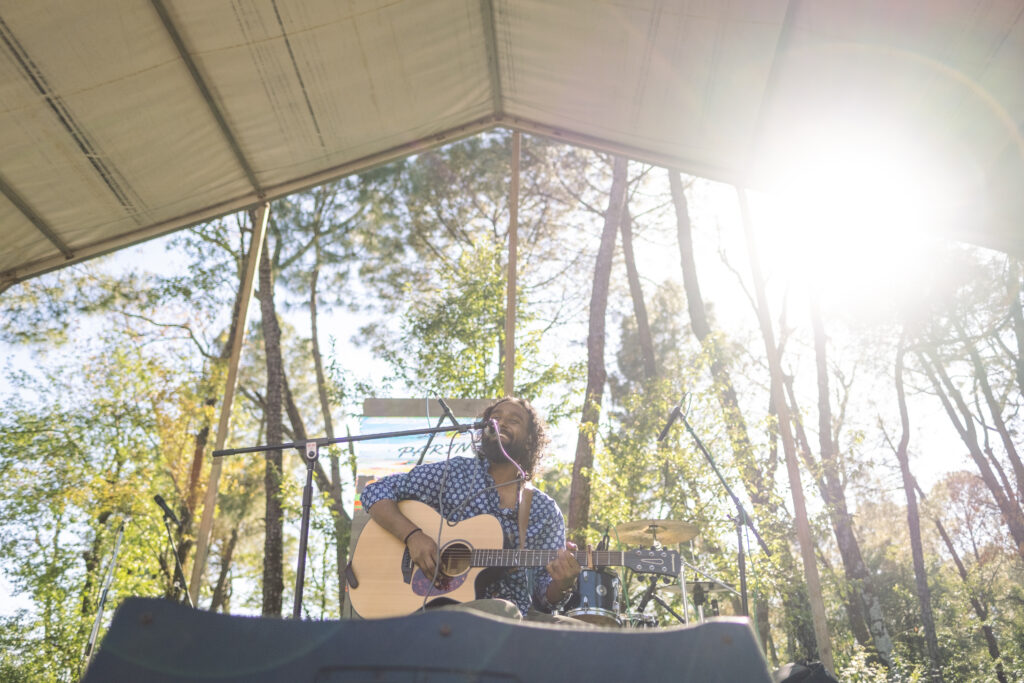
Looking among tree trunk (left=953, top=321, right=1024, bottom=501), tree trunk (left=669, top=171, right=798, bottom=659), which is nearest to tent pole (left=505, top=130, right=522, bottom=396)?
tree trunk (left=669, top=171, right=798, bottom=659)

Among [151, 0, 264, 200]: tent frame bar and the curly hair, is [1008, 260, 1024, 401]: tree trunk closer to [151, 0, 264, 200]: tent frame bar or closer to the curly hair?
the curly hair

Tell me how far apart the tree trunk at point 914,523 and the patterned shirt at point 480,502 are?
31.9ft

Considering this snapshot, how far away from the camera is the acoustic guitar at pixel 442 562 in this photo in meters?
2.52

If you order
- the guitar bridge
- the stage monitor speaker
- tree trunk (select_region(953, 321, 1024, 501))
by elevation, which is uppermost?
tree trunk (select_region(953, 321, 1024, 501))

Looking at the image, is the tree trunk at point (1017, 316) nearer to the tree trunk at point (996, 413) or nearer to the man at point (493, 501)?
the tree trunk at point (996, 413)

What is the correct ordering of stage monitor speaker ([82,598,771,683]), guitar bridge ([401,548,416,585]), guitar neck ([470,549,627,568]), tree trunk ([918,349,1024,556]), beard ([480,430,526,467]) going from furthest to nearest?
tree trunk ([918,349,1024,556])
beard ([480,430,526,467])
guitar bridge ([401,548,416,585])
guitar neck ([470,549,627,568])
stage monitor speaker ([82,598,771,683])

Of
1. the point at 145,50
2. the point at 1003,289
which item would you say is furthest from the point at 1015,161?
the point at 1003,289

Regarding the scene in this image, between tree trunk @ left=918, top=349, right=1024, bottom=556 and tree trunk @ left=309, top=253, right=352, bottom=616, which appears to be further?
tree trunk @ left=309, top=253, right=352, bottom=616

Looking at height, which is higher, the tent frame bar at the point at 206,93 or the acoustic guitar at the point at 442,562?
the tent frame bar at the point at 206,93

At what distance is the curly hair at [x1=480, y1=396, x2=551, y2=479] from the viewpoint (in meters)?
3.21

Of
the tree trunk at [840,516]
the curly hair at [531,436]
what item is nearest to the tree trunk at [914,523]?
the tree trunk at [840,516]

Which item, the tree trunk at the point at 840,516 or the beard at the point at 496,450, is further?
the tree trunk at the point at 840,516

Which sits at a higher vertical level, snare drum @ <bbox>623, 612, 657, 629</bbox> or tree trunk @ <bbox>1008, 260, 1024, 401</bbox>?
tree trunk @ <bbox>1008, 260, 1024, 401</bbox>

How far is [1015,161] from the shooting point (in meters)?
3.37
